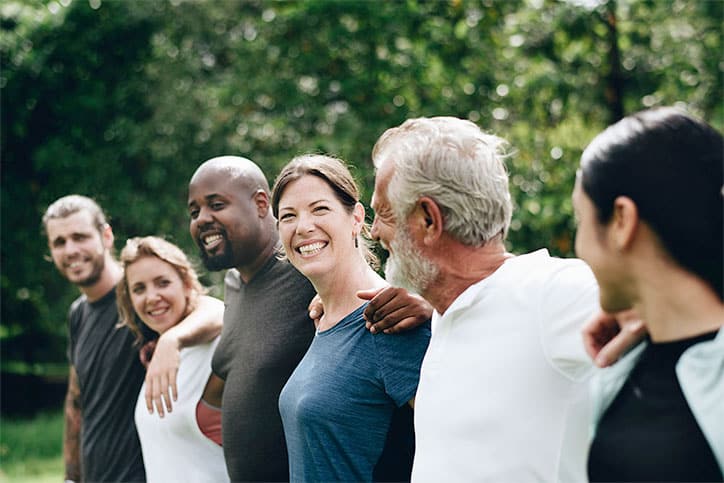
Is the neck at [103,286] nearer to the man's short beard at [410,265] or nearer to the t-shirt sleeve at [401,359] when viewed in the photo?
the t-shirt sleeve at [401,359]

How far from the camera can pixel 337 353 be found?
2811 mm

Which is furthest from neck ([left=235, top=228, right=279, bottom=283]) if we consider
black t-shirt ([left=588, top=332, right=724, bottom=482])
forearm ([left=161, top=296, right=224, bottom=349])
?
black t-shirt ([left=588, top=332, right=724, bottom=482])

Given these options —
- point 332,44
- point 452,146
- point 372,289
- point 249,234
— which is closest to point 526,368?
Result: point 452,146

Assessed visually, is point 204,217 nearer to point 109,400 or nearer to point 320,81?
point 109,400

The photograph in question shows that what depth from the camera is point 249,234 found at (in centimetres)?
373

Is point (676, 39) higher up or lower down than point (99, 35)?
lower down

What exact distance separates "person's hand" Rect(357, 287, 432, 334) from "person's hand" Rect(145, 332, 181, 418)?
140 cm

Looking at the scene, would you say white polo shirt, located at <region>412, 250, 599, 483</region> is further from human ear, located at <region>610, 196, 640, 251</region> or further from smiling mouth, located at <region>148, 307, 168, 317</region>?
smiling mouth, located at <region>148, 307, 168, 317</region>

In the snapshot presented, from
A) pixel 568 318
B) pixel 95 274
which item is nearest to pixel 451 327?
pixel 568 318

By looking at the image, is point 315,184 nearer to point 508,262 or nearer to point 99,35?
point 508,262

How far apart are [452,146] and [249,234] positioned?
1.54 meters

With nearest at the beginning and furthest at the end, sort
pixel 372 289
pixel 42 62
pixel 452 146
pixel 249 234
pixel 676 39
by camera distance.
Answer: pixel 452 146, pixel 372 289, pixel 249 234, pixel 676 39, pixel 42 62

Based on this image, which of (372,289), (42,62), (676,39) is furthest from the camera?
(42,62)

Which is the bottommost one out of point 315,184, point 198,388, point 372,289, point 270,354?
point 198,388
